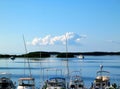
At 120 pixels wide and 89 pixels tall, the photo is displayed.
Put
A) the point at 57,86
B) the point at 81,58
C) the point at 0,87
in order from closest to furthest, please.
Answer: the point at 57,86, the point at 0,87, the point at 81,58

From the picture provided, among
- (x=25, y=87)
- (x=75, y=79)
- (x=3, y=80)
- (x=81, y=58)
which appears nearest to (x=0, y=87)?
(x=3, y=80)

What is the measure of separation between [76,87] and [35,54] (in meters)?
151

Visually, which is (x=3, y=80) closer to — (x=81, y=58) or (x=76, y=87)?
(x=76, y=87)

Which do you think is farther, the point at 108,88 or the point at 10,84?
the point at 10,84

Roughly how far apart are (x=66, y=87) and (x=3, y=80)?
6.37 meters

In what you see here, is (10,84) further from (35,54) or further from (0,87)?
(35,54)

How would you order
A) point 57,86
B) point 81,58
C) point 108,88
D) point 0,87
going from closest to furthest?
point 108,88
point 57,86
point 0,87
point 81,58

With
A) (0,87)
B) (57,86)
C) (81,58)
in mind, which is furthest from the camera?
(81,58)

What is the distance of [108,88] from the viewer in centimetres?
3331

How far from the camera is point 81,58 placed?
184500 mm

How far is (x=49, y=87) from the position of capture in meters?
35.1

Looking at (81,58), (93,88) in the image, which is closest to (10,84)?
(93,88)

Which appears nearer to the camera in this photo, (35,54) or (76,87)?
(76,87)

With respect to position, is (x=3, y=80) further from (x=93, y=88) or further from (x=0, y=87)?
(x=93, y=88)
